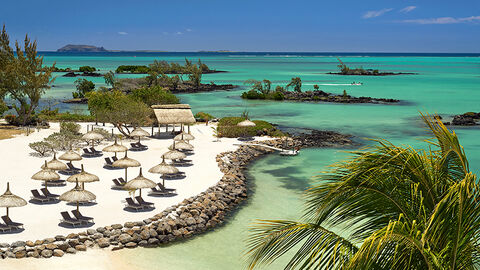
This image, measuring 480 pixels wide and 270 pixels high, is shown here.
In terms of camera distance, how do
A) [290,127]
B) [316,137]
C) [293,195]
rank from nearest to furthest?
1. [293,195]
2. [316,137]
3. [290,127]

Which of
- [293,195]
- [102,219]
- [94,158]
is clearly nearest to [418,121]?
[293,195]

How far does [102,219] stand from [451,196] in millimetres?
13190

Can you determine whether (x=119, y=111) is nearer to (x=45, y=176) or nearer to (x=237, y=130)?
(x=237, y=130)

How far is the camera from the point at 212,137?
32875 mm

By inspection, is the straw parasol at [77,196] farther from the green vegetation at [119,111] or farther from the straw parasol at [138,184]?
the green vegetation at [119,111]

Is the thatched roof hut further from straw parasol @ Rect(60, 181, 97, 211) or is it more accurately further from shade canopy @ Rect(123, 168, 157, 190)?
straw parasol @ Rect(60, 181, 97, 211)

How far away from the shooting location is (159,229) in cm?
1511

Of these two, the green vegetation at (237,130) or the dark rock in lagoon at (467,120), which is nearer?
the green vegetation at (237,130)

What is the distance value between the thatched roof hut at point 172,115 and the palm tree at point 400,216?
26.5 metres

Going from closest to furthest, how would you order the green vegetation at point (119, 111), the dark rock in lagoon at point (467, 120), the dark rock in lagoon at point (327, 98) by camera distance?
the green vegetation at point (119, 111) < the dark rock in lagoon at point (467, 120) < the dark rock in lagoon at point (327, 98)

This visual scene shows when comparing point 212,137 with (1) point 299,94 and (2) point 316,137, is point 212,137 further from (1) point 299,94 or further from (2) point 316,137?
(1) point 299,94

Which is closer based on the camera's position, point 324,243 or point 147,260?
point 324,243

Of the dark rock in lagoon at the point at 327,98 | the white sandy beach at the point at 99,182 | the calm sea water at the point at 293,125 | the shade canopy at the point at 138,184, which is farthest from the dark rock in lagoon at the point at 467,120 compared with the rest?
the shade canopy at the point at 138,184

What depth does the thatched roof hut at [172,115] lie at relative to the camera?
31.8 m
